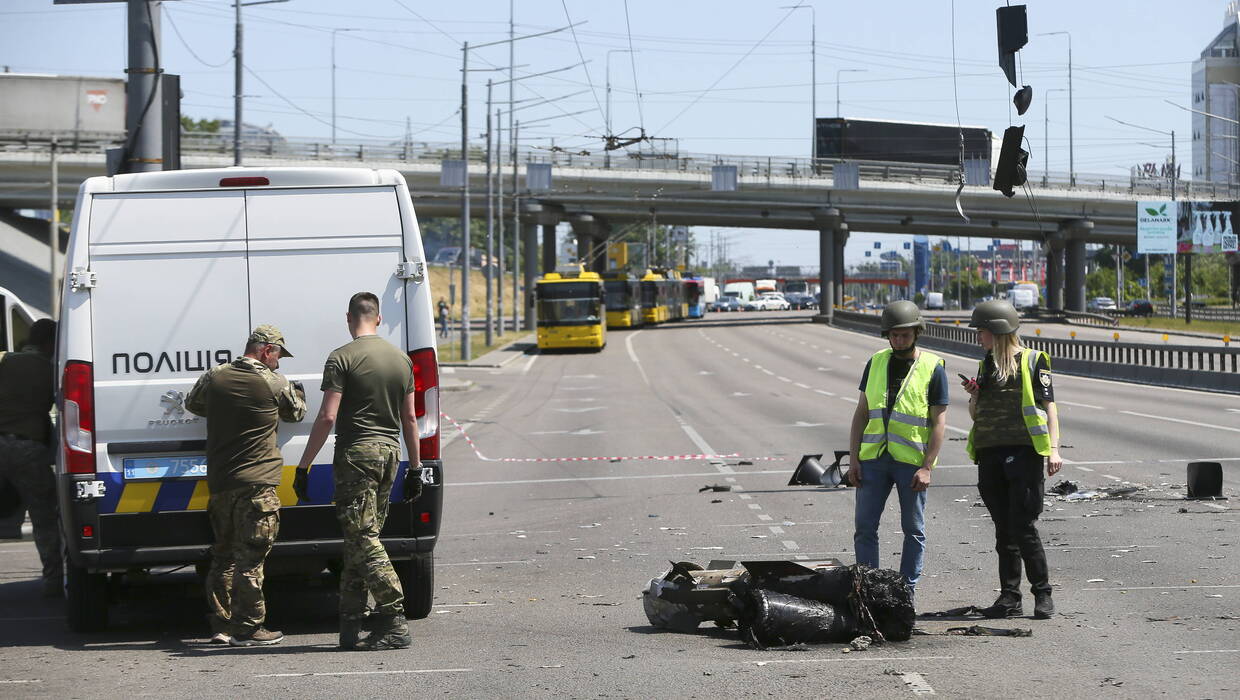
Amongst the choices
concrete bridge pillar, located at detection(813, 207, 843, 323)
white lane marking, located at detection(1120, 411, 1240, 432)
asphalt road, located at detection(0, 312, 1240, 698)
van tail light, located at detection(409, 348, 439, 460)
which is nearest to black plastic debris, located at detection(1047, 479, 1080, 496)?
asphalt road, located at detection(0, 312, 1240, 698)

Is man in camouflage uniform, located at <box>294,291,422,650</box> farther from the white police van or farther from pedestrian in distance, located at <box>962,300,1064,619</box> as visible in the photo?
pedestrian in distance, located at <box>962,300,1064,619</box>

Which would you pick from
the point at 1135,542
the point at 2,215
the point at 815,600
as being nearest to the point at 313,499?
the point at 815,600

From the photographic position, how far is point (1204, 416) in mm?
26750

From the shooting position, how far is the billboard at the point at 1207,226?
81.2 meters

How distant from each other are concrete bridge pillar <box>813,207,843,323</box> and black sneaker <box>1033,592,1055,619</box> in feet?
244

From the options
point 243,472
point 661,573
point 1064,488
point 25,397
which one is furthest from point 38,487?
point 1064,488

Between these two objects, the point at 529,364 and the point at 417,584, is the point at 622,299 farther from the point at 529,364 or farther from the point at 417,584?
the point at 417,584

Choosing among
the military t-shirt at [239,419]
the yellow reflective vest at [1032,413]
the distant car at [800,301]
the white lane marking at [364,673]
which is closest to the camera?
the white lane marking at [364,673]

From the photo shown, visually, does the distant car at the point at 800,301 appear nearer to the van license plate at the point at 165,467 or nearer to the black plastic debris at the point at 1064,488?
the black plastic debris at the point at 1064,488

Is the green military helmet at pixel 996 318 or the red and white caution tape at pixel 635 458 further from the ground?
the green military helmet at pixel 996 318

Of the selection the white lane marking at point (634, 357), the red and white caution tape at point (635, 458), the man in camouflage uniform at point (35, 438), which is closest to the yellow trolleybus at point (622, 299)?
the white lane marking at point (634, 357)

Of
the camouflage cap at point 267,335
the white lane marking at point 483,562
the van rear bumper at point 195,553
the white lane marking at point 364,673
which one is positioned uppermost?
the camouflage cap at point 267,335

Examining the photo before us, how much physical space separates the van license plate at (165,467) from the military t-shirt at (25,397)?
2.20 metres

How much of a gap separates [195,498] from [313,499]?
64cm
